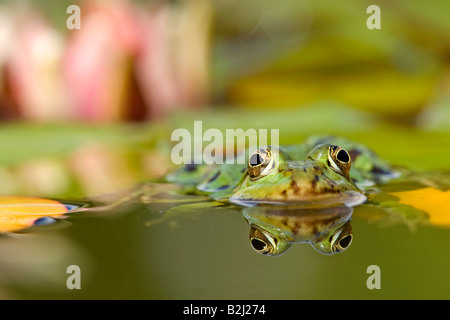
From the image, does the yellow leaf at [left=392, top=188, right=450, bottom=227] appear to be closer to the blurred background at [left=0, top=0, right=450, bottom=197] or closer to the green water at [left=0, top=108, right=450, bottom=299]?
the green water at [left=0, top=108, right=450, bottom=299]

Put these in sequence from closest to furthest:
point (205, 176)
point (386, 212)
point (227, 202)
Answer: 1. point (386, 212)
2. point (227, 202)
3. point (205, 176)

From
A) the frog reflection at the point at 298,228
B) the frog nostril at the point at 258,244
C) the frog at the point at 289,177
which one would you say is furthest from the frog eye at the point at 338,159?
the frog nostril at the point at 258,244

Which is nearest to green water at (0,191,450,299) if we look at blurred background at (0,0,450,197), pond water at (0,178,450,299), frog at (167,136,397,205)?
pond water at (0,178,450,299)

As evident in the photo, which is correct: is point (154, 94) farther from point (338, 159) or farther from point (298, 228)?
point (298, 228)
